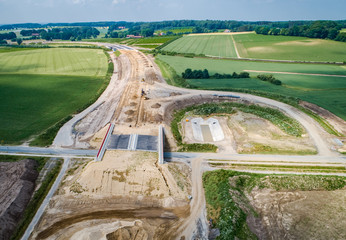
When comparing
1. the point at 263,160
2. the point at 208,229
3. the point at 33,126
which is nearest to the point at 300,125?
the point at 263,160

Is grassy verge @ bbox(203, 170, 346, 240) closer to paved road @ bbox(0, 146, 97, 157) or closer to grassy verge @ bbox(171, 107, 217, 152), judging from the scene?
grassy verge @ bbox(171, 107, 217, 152)

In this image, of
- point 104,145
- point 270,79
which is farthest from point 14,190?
point 270,79

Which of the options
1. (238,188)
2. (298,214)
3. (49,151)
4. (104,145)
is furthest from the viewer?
(49,151)

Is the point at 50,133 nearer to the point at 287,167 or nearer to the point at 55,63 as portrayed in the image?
the point at 287,167

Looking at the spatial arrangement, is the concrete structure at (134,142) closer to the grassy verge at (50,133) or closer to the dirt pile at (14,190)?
the dirt pile at (14,190)

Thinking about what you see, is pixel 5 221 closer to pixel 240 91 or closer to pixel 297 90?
pixel 240 91

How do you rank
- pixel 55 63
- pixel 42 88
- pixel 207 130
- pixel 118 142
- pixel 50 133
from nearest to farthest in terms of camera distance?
pixel 118 142
pixel 50 133
pixel 207 130
pixel 42 88
pixel 55 63
